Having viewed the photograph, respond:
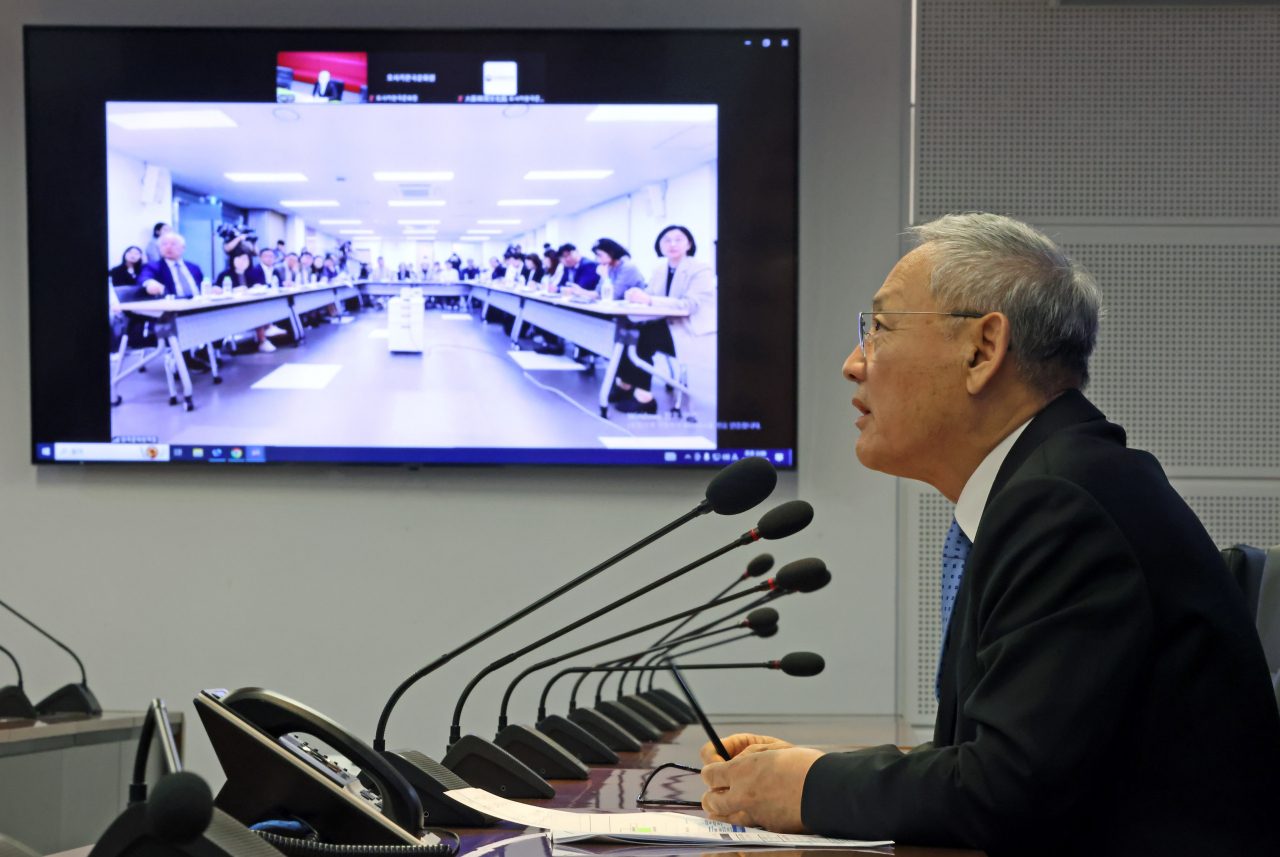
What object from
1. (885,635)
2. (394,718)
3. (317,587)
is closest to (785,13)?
(885,635)

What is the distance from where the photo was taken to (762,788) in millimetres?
1117

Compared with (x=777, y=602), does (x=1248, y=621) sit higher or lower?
higher

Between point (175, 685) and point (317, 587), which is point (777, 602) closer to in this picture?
point (317, 587)

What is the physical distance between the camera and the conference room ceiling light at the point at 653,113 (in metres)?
3.36

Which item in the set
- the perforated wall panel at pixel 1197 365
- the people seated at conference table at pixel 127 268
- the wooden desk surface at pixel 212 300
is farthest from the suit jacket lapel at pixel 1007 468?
the people seated at conference table at pixel 127 268

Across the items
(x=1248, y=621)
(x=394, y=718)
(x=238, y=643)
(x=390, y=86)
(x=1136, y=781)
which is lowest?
(x=394, y=718)

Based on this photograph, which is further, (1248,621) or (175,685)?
(175,685)

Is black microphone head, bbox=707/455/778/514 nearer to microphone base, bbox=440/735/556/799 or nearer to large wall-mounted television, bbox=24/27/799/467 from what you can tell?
microphone base, bbox=440/735/556/799

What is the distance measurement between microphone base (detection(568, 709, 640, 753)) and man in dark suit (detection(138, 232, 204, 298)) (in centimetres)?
219

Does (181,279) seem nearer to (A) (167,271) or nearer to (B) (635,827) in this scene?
(A) (167,271)

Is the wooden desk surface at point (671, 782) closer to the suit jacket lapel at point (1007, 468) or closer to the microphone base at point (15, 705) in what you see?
the suit jacket lapel at point (1007, 468)

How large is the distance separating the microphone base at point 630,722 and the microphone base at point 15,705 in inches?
54.0

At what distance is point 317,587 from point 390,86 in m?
1.68

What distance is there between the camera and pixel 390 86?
337cm
